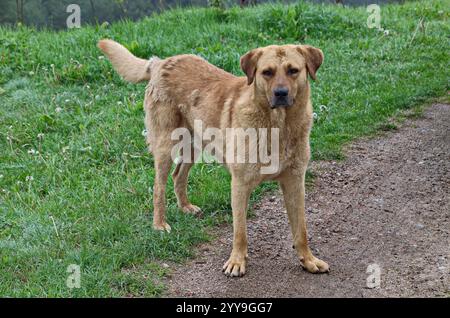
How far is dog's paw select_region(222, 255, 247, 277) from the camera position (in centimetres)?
473

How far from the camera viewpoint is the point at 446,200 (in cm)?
589

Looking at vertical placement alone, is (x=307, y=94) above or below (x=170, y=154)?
above

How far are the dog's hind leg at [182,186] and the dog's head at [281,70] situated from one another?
1358mm

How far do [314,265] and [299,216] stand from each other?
0.35 m

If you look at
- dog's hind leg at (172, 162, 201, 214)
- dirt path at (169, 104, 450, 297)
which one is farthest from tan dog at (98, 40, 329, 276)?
dog's hind leg at (172, 162, 201, 214)

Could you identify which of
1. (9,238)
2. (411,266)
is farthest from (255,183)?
(9,238)

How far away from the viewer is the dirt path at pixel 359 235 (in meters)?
4.55

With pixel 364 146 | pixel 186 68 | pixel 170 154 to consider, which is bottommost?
pixel 364 146

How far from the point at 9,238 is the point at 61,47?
4.99 metres

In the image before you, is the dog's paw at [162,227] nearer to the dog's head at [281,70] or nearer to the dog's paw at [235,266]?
the dog's paw at [235,266]

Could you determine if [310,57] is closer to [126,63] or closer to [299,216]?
[299,216]

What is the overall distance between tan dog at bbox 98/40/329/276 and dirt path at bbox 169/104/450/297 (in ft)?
0.66

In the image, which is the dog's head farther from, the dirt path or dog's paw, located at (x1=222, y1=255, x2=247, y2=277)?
the dirt path
